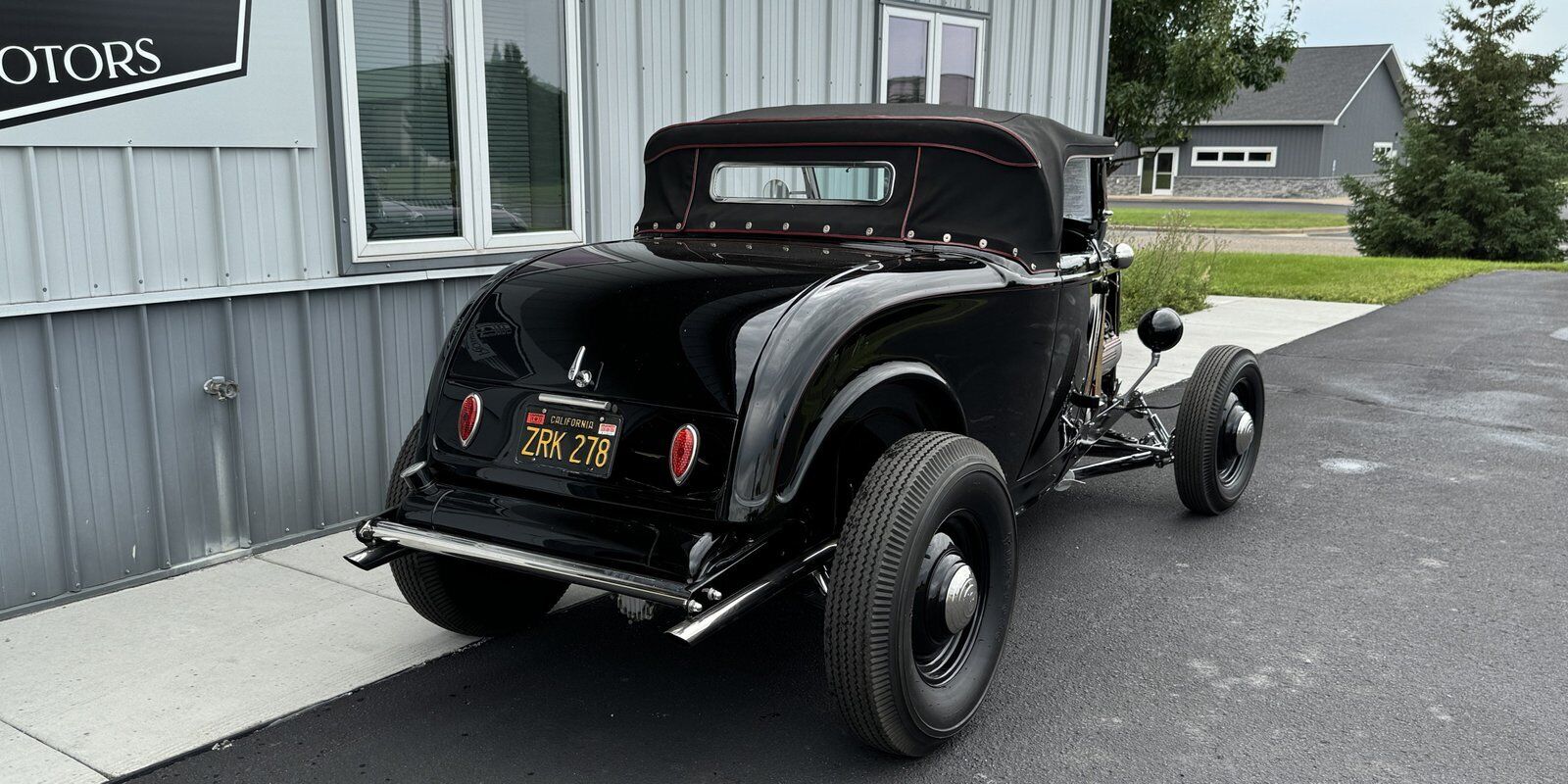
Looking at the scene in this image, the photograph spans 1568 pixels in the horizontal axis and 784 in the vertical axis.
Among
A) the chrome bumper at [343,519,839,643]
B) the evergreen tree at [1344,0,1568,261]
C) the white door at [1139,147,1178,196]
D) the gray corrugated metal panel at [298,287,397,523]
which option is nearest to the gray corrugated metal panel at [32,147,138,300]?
the gray corrugated metal panel at [298,287,397,523]

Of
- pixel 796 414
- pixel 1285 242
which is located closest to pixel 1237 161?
pixel 1285 242

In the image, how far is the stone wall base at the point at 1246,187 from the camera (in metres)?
48.2

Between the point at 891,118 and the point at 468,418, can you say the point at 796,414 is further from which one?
the point at 891,118

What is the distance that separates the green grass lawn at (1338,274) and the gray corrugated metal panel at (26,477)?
44.2 feet

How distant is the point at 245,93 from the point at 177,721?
2419mm

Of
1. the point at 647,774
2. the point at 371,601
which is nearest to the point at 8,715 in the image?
the point at 371,601

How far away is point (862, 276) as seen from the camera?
11.1 ft

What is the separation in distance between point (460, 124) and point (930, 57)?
432 centimetres

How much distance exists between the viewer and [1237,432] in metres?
5.30

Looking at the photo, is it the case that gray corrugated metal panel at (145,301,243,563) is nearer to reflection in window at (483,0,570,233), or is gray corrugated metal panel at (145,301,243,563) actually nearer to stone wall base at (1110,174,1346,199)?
reflection in window at (483,0,570,233)

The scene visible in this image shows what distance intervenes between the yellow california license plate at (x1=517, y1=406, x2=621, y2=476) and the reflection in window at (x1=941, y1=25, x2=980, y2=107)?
6236 mm

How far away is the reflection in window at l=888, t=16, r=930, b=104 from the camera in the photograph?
818 cm

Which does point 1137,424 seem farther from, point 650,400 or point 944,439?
point 650,400

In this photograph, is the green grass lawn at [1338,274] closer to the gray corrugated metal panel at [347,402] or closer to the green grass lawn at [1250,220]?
the green grass lawn at [1250,220]
